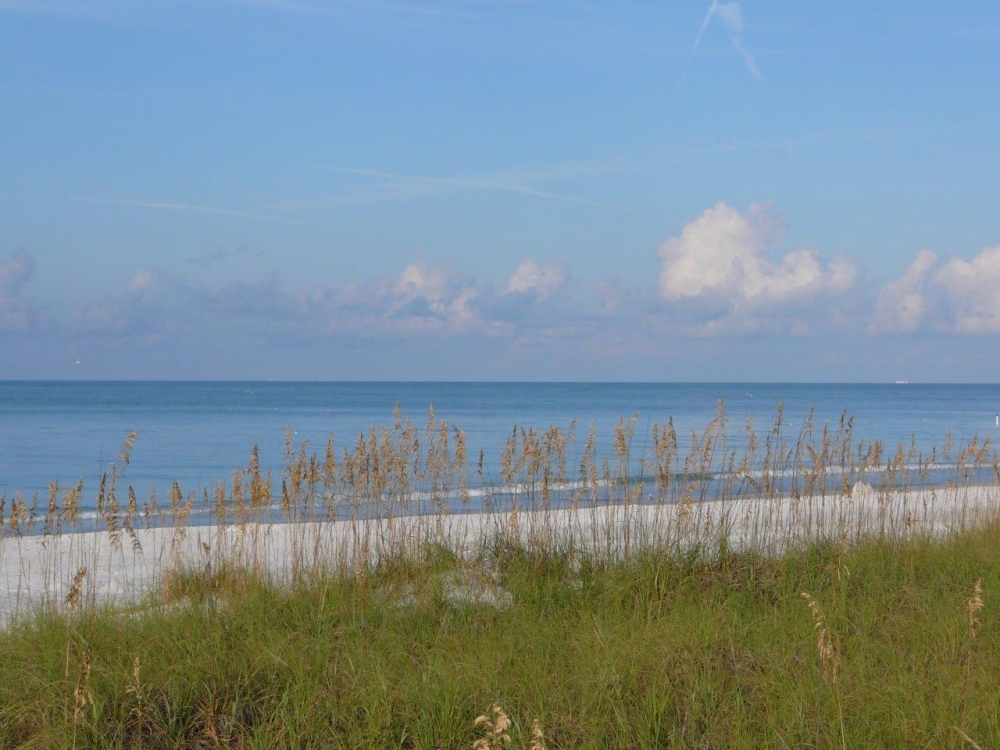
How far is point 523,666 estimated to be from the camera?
4738 mm

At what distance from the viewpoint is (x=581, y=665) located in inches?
185

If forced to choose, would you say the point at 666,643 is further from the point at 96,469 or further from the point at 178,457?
the point at 178,457

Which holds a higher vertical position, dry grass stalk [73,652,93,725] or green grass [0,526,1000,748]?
dry grass stalk [73,652,93,725]

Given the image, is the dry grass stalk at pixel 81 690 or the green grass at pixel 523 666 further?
the green grass at pixel 523 666

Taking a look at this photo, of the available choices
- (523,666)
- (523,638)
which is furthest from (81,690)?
(523,638)

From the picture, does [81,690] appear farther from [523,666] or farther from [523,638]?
[523,638]

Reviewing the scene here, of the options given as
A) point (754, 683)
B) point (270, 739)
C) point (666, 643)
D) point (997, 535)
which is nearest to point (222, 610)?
point (270, 739)

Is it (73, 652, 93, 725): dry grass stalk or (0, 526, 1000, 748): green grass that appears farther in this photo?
A: (0, 526, 1000, 748): green grass

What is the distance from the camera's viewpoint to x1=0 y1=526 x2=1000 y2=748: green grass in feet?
13.5

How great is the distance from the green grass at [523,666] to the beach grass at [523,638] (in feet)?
0.05

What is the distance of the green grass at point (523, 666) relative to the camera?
410 centimetres

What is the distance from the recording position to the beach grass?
163 inches

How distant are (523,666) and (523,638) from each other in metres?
0.48

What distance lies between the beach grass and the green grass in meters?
0.02
